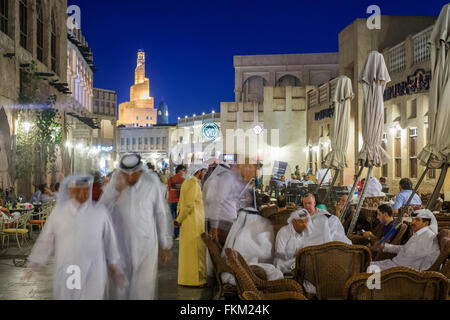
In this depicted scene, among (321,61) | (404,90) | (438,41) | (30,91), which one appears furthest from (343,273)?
(321,61)

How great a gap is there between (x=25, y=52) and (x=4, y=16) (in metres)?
1.99

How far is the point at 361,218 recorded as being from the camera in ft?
35.2

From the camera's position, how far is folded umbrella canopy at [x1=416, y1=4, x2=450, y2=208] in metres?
6.59

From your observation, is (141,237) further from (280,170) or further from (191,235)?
(280,170)

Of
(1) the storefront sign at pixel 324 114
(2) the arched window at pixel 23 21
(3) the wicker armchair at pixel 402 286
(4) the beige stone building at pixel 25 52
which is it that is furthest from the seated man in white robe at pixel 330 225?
(1) the storefront sign at pixel 324 114

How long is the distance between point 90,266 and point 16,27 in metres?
14.5

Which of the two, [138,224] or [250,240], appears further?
[250,240]

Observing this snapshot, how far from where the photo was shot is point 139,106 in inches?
5325

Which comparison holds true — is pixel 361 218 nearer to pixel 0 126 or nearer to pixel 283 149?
pixel 0 126

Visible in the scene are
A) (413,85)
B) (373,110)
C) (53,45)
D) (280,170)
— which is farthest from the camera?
(280,170)

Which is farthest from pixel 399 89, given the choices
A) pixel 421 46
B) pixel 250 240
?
pixel 250 240

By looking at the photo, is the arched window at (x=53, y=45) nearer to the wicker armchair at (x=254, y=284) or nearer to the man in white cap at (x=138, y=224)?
the man in white cap at (x=138, y=224)

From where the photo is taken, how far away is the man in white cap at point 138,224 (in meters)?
4.52

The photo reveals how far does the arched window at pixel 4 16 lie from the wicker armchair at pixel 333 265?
13898 millimetres
